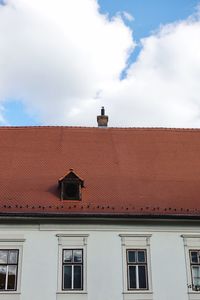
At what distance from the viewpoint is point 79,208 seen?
15086 mm

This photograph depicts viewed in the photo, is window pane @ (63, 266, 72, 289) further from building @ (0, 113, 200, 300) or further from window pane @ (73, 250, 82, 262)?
window pane @ (73, 250, 82, 262)

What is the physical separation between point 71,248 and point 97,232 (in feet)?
3.39

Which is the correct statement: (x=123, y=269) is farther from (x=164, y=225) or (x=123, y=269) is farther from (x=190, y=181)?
(x=190, y=181)

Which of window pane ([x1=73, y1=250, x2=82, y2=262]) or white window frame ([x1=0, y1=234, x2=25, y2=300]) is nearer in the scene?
white window frame ([x1=0, y1=234, x2=25, y2=300])

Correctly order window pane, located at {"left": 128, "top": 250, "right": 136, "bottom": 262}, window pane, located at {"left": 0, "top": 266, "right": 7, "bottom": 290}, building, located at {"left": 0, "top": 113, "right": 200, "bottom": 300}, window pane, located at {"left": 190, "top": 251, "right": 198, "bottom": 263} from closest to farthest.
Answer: window pane, located at {"left": 0, "top": 266, "right": 7, "bottom": 290}
building, located at {"left": 0, "top": 113, "right": 200, "bottom": 300}
window pane, located at {"left": 128, "top": 250, "right": 136, "bottom": 262}
window pane, located at {"left": 190, "top": 251, "right": 198, "bottom": 263}

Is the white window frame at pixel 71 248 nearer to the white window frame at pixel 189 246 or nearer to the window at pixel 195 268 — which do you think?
the white window frame at pixel 189 246

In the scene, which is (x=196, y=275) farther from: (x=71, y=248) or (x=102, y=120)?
(x=102, y=120)

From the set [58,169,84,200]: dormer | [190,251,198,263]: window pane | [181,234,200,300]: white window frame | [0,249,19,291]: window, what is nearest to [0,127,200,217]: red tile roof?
[58,169,84,200]: dormer

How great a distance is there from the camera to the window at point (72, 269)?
14227 millimetres

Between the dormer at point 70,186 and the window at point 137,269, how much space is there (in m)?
2.70

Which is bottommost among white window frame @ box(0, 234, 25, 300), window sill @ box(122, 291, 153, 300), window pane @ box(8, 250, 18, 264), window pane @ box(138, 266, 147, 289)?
window sill @ box(122, 291, 153, 300)

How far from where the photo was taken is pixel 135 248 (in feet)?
48.9

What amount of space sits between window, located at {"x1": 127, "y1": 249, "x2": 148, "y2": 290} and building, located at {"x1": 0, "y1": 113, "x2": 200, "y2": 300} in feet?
0.11

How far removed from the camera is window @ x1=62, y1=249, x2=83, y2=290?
14.2 m
